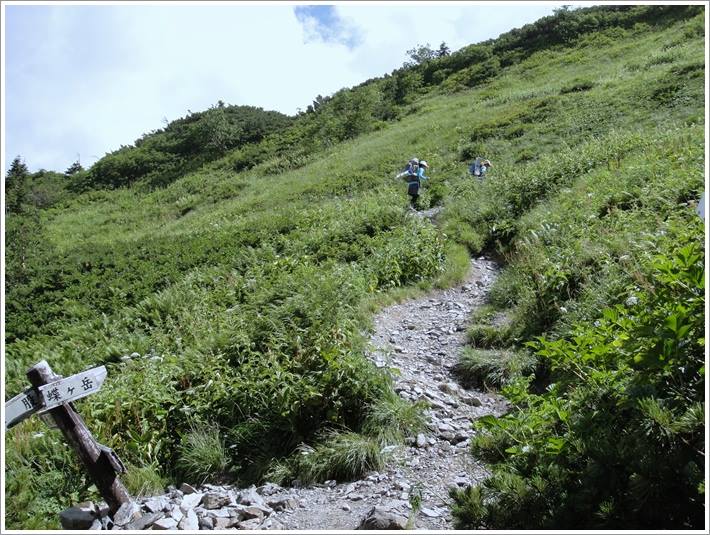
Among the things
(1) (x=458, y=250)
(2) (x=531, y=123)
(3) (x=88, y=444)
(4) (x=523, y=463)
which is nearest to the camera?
(4) (x=523, y=463)

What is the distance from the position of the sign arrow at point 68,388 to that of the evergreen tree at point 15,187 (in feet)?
122

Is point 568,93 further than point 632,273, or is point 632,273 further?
point 568,93

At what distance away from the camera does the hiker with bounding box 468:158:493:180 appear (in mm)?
18953

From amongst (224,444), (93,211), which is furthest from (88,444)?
(93,211)

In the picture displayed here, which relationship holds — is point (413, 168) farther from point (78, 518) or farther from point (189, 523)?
point (78, 518)

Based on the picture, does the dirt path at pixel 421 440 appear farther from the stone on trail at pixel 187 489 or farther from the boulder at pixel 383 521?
the stone on trail at pixel 187 489

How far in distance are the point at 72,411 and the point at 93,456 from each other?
0.48 meters

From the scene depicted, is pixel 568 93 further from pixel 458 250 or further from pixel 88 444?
pixel 88 444

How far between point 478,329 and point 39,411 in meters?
5.94

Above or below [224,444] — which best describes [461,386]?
below

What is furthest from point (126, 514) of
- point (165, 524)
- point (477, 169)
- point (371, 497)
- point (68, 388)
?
point (477, 169)

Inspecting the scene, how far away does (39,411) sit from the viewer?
4.86 metres

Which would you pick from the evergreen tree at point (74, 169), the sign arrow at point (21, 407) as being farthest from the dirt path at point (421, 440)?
the evergreen tree at point (74, 169)

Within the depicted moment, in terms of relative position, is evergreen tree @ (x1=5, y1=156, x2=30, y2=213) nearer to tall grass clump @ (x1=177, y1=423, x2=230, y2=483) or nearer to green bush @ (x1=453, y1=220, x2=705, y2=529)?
tall grass clump @ (x1=177, y1=423, x2=230, y2=483)
